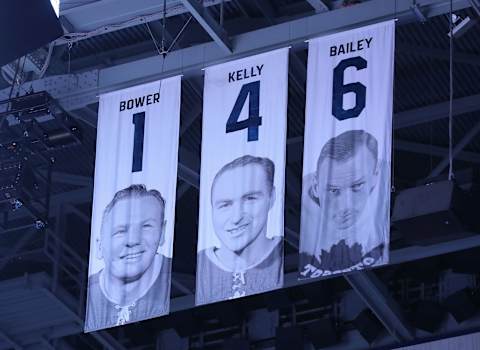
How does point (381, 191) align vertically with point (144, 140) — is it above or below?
below

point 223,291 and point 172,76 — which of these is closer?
point 223,291

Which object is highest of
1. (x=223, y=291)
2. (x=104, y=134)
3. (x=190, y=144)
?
(x=190, y=144)

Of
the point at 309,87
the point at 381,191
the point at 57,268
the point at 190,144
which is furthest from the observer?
the point at 57,268

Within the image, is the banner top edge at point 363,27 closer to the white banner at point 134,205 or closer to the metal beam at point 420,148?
the white banner at point 134,205

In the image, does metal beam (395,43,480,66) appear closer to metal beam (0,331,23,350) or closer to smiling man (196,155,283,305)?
smiling man (196,155,283,305)

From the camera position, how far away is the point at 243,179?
714 inches

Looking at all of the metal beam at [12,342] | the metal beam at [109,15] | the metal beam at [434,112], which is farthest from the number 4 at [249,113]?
the metal beam at [12,342]

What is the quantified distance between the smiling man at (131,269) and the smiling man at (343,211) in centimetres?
198

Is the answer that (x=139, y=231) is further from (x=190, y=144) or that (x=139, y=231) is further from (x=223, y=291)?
(x=190, y=144)

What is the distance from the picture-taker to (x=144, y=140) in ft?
63.3

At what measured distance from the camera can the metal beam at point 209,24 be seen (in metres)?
19.2

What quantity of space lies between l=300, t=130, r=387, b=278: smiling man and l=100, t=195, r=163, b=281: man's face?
206cm

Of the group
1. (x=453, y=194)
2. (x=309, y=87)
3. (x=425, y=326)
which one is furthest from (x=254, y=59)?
(x=425, y=326)

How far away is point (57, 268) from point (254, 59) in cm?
781
